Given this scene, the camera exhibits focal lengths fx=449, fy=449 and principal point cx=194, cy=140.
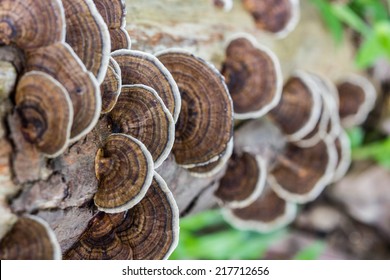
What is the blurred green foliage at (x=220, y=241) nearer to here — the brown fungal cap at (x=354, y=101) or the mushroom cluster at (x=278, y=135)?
the mushroom cluster at (x=278, y=135)

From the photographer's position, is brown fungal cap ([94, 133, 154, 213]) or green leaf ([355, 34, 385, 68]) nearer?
brown fungal cap ([94, 133, 154, 213])

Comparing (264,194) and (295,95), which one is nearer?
(295,95)

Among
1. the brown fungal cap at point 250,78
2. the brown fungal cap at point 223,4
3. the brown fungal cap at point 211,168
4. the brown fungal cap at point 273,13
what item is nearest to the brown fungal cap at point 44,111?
the brown fungal cap at point 211,168

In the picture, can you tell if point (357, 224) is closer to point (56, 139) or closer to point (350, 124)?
point (350, 124)

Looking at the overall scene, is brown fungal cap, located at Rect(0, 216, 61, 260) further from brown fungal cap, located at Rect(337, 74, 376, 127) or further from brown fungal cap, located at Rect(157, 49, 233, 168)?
brown fungal cap, located at Rect(337, 74, 376, 127)

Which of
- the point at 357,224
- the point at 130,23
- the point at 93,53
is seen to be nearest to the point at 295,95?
the point at 130,23

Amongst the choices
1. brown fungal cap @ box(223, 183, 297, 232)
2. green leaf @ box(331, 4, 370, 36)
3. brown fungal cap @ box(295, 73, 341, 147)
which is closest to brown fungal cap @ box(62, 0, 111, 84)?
brown fungal cap @ box(295, 73, 341, 147)

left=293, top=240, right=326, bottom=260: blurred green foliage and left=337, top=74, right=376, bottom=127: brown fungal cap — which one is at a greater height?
left=337, top=74, right=376, bottom=127: brown fungal cap
